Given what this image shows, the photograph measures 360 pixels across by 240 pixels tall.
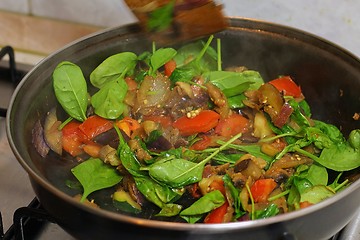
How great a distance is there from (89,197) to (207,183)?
23 cm

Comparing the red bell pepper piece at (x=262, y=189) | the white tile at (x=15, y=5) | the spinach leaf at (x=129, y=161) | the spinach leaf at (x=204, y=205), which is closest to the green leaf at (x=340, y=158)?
the red bell pepper piece at (x=262, y=189)

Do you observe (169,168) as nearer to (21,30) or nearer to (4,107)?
(4,107)

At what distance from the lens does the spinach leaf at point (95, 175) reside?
1.00m

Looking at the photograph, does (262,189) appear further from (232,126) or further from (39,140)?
(39,140)

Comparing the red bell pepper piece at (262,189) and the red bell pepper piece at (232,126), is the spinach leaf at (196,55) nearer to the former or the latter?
the red bell pepper piece at (232,126)

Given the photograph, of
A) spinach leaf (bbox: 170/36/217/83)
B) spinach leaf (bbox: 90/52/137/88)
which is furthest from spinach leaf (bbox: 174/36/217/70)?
spinach leaf (bbox: 90/52/137/88)

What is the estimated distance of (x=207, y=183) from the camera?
39.0 inches

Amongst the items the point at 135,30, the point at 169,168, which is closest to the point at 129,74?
the point at 135,30

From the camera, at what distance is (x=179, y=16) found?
3.21 feet

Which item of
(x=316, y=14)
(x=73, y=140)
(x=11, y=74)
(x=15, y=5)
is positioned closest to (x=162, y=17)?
(x=73, y=140)

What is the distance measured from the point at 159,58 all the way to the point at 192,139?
0.19 meters

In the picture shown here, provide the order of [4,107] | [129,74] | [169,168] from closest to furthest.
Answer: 1. [169,168]
2. [129,74]
3. [4,107]

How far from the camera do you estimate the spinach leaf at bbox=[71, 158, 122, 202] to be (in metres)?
1.00

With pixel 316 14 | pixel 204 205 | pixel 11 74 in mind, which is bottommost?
pixel 11 74
